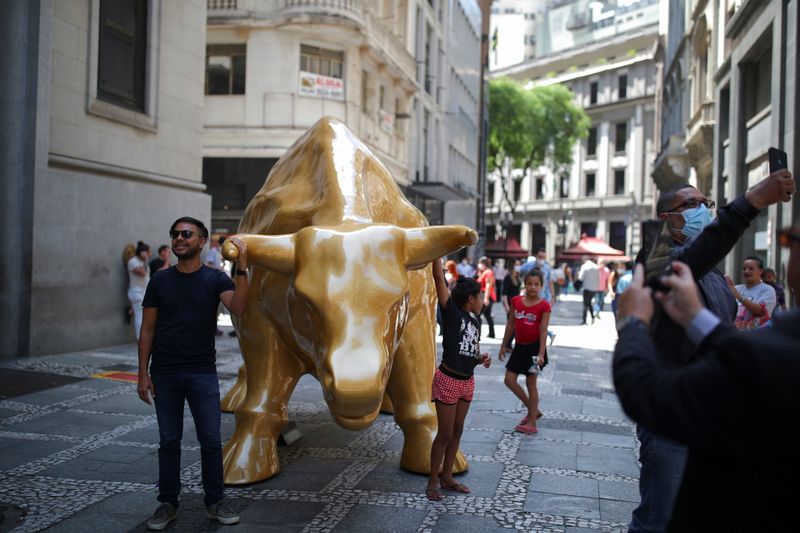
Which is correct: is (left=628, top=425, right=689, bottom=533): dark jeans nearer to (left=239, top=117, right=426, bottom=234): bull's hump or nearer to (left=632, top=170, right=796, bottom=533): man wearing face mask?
(left=632, top=170, right=796, bottom=533): man wearing face mask

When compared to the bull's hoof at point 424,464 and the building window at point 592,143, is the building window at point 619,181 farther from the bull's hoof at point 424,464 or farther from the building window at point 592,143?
the bull's hoof at point 424,464

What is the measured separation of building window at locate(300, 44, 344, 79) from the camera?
20.6 meters

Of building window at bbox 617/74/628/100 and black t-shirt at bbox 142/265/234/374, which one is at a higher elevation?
building window at bbox 617/74/628/100

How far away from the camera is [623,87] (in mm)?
57719

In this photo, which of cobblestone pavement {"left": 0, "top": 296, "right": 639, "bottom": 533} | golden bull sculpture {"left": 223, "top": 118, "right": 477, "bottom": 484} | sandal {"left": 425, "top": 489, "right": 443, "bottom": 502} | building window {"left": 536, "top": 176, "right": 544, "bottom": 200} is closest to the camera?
golden bull sculpture {"left": 223, "top": 118, "right": 477, "bottom": 484}

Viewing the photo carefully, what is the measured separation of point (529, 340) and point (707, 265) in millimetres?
3668

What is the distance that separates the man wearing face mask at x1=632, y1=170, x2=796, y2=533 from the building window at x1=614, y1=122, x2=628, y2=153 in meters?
58.2

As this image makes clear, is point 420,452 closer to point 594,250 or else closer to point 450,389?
point 450,389

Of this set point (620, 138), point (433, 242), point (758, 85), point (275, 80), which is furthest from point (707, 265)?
point (620, 138)

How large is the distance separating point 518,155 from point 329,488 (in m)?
46.0

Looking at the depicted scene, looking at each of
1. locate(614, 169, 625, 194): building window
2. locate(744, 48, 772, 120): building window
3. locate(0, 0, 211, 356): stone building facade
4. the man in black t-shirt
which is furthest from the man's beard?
locate(614, 169, 625, 194): building window

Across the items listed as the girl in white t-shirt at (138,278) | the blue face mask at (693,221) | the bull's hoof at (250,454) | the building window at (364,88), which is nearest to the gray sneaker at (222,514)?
the bull's hoof at (250,454)

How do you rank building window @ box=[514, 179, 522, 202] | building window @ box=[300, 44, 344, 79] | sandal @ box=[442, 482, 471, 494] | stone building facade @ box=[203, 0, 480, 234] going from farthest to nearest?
building window @ box=[514, 179, 522, 202] < building window @ box=[300, 44, 344, 79] < stone building facade @ box=[203, 0, 480, 234] < sandal @ box=[442, 482, 471, 494]

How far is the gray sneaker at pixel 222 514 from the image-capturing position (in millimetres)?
4227
